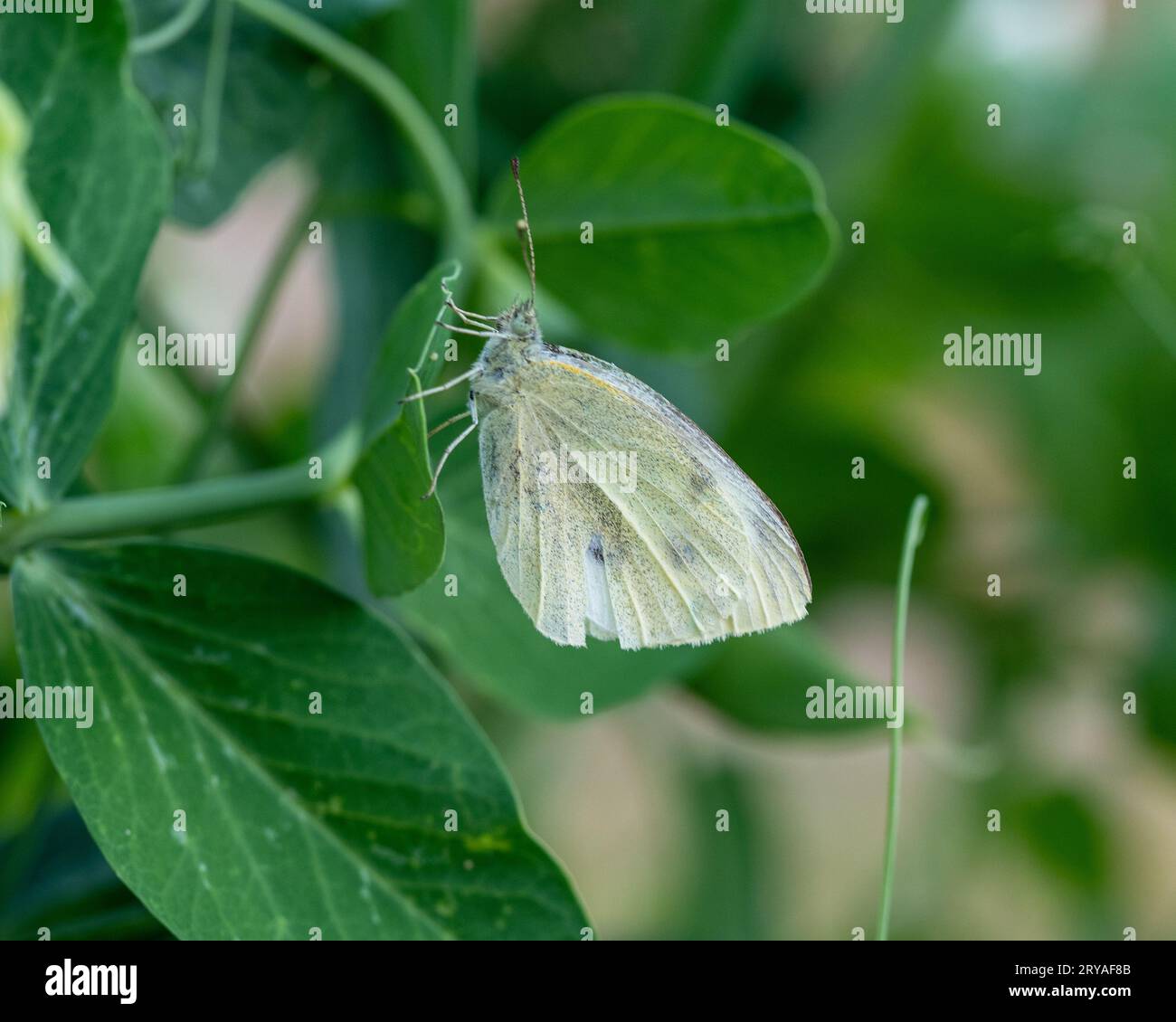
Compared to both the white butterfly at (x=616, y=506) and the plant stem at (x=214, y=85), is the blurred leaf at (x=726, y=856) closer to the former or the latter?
the white butterfly at (x=616, y=506)

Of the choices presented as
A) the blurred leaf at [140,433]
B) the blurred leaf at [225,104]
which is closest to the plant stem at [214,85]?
the blurred leaf at [225,104]

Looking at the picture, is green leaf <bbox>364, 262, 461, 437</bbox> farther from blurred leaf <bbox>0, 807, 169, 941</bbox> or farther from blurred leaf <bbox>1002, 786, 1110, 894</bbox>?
blurred leaf <bbox>1002, 786, 1110, 894</bbox>

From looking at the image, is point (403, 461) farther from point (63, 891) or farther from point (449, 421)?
point (63, 891)

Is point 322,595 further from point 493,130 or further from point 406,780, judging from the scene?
point 493,130

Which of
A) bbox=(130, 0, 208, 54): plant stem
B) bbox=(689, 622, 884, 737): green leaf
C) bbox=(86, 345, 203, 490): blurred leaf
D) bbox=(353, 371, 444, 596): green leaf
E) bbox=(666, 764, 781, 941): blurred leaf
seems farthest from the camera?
bbox=(666, 764, 781, 941): blurred leaf

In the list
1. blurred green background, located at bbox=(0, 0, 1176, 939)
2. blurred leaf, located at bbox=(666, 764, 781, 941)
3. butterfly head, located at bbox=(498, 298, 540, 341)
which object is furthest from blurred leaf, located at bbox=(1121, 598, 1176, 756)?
butterfly head, located at bbox=(498, 298, 540, 341)

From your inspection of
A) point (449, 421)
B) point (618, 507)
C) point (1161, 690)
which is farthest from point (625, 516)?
point (1161, 690)

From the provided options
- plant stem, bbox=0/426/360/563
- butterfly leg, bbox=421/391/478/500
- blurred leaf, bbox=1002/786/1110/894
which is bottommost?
blurred leaf, bbox=1002/786/1110/894
